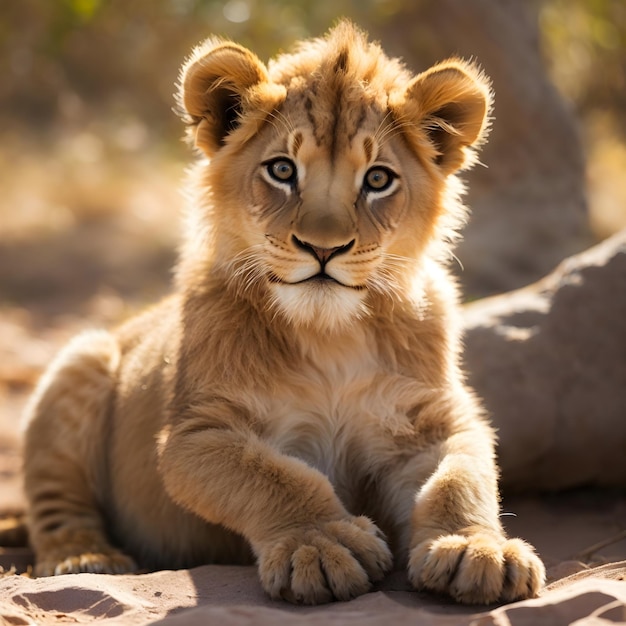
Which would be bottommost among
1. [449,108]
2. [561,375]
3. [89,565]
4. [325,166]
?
[89,565]

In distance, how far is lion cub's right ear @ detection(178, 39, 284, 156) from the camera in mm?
3770

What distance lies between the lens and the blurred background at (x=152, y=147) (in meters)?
9.31

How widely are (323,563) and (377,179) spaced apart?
146 centimetres

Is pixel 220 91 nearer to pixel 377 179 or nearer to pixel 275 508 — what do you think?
pixel 377 179

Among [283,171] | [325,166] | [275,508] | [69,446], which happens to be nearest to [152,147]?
[69,446]

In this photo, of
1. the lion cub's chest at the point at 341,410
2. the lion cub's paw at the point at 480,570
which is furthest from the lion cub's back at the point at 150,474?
the lion cub's paw at the point at 480,570

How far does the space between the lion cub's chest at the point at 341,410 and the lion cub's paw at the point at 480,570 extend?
2.58 ft

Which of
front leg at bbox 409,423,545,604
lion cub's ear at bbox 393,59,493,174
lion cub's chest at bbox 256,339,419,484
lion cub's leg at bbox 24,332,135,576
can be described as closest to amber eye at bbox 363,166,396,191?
lion cub's ear at bbox 393,59,493,174

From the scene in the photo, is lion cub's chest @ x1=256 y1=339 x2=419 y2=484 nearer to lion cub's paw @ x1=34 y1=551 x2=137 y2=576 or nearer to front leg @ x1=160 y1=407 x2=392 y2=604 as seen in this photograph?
front leg @ x1=160 y1=407 x2=392 y2=604

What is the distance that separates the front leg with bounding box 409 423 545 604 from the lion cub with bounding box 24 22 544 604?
0.01m

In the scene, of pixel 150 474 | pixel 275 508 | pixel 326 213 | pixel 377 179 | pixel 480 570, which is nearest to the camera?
pixel 480 570

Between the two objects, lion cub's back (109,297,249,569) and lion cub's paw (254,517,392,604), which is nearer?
lion cub's paw (254,517,392,604)

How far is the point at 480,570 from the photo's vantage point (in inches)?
113

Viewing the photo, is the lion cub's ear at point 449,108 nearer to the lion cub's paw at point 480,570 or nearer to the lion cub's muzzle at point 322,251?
the lion cub's muzzle at point 322,251
